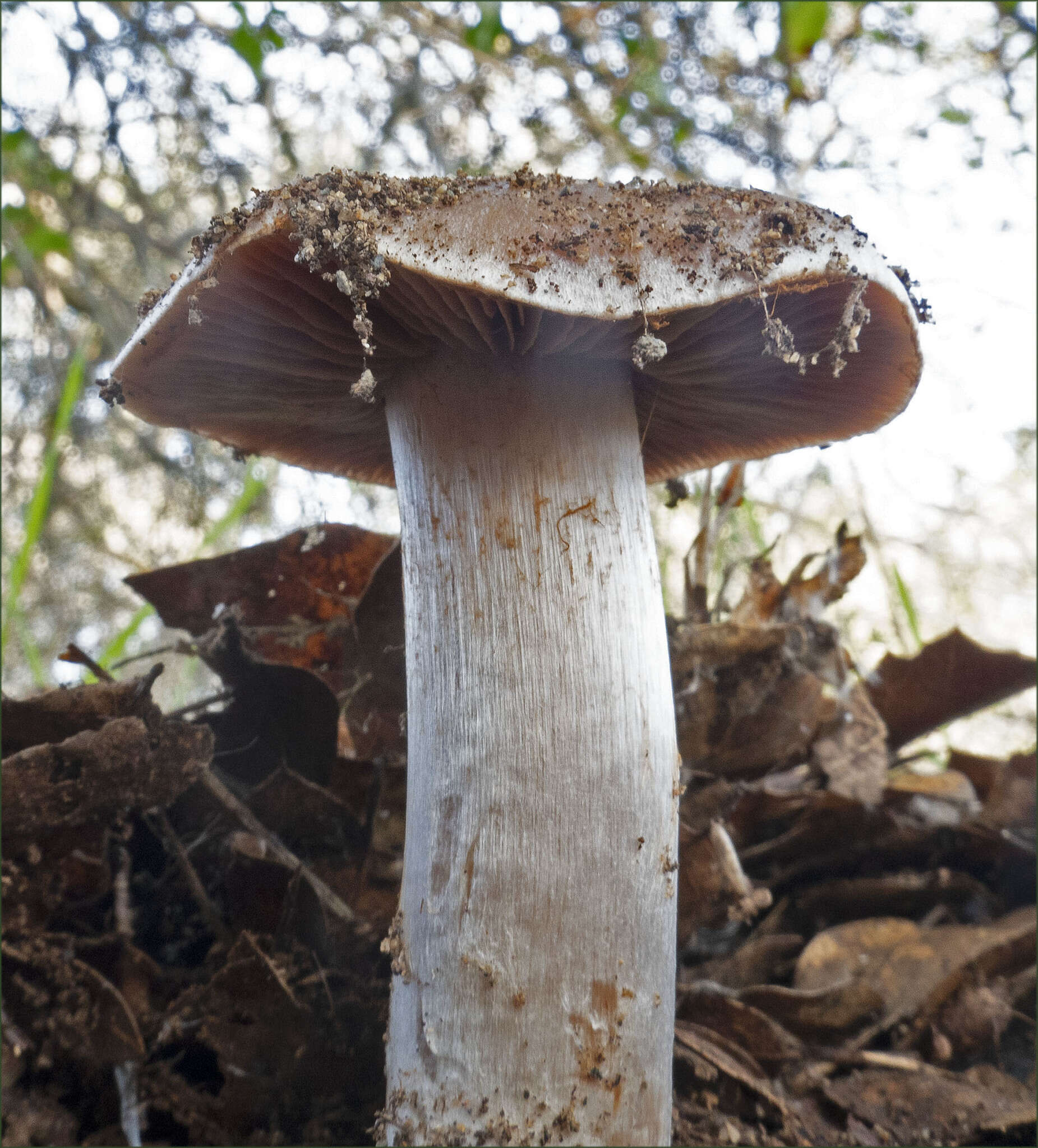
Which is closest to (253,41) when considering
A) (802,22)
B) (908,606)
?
(802,22)

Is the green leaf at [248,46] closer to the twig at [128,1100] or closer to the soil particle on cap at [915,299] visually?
the soil particle on cap at [915,299]

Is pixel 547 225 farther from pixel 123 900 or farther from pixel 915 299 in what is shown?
pixel 123 900

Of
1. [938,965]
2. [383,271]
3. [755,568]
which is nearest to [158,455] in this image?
[755,568]

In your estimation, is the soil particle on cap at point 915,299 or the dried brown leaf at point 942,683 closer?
the soil particle on cap at point 915,299

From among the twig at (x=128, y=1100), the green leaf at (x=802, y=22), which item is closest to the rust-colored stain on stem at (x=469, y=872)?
the twig at (x=128, y=1100)

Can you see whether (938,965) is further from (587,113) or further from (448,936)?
(587,113)

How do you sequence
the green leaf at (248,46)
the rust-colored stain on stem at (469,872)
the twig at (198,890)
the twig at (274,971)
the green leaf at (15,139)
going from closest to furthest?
the rust-colored stain on stem at (469,872) < the twig at (274,971) < the twig at (198,890) < the green leaf at (248,46) < the green leaf at (15,139)

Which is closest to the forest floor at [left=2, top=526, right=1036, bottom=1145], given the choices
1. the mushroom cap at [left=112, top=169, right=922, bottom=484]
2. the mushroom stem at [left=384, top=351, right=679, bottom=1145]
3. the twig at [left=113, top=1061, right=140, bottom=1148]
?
the twig at [left=113, top=1061, right=140, bottom=1148]
